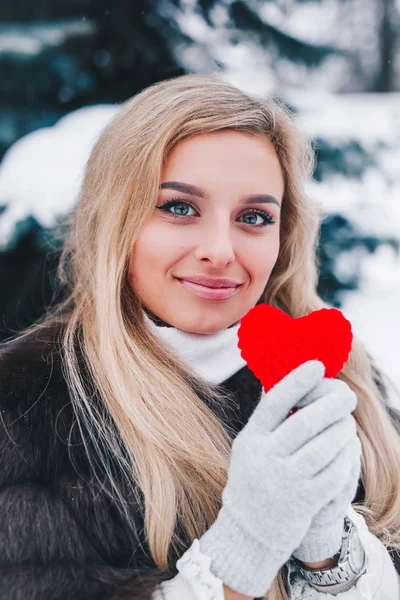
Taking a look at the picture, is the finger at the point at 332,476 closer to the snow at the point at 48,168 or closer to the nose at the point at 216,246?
the nose at the point at 216,246

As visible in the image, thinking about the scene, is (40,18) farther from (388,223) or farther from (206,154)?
(388,223)

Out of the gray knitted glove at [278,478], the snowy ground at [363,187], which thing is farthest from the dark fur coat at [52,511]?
the snowy ground at [363,187]

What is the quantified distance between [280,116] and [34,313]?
0.87 meters

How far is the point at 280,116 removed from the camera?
1332 millimetres

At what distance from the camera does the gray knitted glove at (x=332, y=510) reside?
922mm

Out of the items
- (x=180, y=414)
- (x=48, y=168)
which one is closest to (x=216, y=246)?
(x=180, y=414)

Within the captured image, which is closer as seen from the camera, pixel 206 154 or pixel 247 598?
pixel 247 598

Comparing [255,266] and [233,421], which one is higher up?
[255,266]

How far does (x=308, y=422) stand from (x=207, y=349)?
0.42 metres

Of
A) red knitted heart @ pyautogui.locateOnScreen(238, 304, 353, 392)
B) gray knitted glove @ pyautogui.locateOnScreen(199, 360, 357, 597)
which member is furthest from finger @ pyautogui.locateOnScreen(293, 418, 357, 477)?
red knitted heart @ pyautogui.locateOnScreen(238, 304, 353, 392)

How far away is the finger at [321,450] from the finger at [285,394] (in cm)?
6

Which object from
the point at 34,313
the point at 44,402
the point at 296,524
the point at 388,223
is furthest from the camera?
the point at 388,223

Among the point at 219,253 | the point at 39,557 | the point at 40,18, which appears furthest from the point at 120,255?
the point at 40,18

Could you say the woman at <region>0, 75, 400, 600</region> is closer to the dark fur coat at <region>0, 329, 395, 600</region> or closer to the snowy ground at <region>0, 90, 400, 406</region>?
the dark fur coat at <region>0, 329, 395, 600</region>
